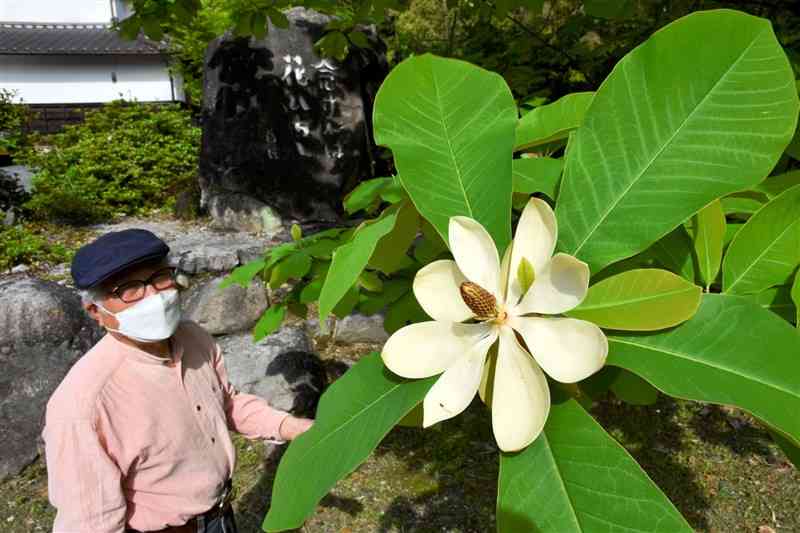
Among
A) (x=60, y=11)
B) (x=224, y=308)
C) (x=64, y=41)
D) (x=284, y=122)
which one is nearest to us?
(x=224, y=308)

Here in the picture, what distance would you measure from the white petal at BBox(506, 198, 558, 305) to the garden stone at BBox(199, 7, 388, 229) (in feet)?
→ 21.0

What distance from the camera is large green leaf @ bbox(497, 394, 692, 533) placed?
0.62 metres

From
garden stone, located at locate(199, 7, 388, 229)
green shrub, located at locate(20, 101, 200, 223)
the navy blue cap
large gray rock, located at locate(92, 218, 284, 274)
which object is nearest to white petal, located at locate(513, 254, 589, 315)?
the navy blue cap

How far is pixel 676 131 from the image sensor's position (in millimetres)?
704

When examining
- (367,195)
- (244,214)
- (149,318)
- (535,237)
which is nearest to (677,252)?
(535,237)

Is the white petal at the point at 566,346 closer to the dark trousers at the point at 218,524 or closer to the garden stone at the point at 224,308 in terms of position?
the dark trousers at the point at 218,524

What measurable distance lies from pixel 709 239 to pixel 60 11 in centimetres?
2560

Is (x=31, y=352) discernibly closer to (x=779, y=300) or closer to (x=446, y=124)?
(x=446, y=124)

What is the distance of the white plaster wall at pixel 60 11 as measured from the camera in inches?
839

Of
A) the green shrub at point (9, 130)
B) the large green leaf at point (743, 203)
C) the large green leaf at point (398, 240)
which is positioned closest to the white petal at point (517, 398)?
the large green leaf at point (398, 240)

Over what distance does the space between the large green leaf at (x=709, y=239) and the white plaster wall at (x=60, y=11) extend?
80.1ft

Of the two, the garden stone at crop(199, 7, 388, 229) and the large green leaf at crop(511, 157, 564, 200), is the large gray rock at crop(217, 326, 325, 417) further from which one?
the large green leaf at crop(511, 157, 564, 200)

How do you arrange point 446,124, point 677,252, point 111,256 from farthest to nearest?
1. point 111,256
2. point 677,252
3. point 446,124

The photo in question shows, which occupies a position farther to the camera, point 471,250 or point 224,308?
point 224,308
